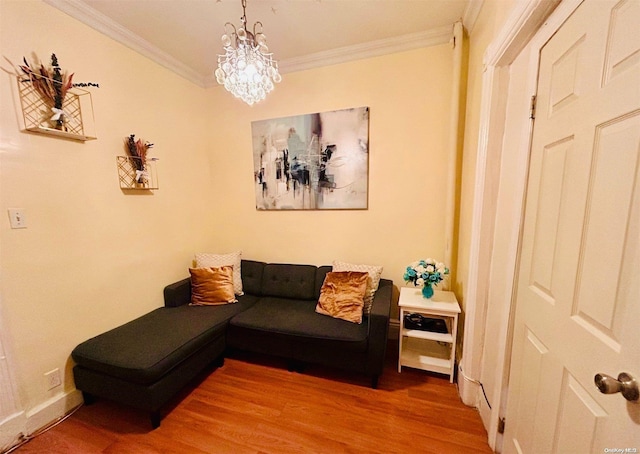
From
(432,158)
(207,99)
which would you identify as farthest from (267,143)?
(432,158)

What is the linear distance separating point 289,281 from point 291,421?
120 cm

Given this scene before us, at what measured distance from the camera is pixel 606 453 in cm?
66

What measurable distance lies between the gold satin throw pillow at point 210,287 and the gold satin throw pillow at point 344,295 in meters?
0.93

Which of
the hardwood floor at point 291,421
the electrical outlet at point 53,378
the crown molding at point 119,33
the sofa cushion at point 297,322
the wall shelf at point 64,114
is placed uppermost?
the crown molding at point 119,33

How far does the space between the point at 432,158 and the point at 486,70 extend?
0.83 metres

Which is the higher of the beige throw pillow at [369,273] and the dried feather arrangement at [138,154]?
the dried feather arrangement at [138,154]

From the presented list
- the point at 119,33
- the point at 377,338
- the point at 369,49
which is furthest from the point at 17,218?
the point at 369,49

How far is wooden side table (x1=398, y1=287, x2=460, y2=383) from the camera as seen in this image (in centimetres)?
185

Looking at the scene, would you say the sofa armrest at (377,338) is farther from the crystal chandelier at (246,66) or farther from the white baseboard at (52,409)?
the white baseboard at (52,409)

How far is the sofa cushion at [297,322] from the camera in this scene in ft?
6.12

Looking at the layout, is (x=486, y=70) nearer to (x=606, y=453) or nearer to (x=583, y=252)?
(x=583, y=252)

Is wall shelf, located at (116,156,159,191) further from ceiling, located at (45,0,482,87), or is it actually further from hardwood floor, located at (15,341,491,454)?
hardwood floor, located at (15,341,491,454)

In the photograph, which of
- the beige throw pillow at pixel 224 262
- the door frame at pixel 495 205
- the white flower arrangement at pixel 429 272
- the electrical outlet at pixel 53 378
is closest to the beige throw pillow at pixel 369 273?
the white flower arrangement at pixel 429 272

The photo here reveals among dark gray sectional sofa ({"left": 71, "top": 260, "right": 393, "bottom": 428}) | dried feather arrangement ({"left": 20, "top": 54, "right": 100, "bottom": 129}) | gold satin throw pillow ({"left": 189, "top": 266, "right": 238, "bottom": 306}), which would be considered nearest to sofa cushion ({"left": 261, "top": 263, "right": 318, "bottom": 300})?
dark gray sectional sofa ({"left": 71, "top": 260, "right": 393, "bottom": 428})
